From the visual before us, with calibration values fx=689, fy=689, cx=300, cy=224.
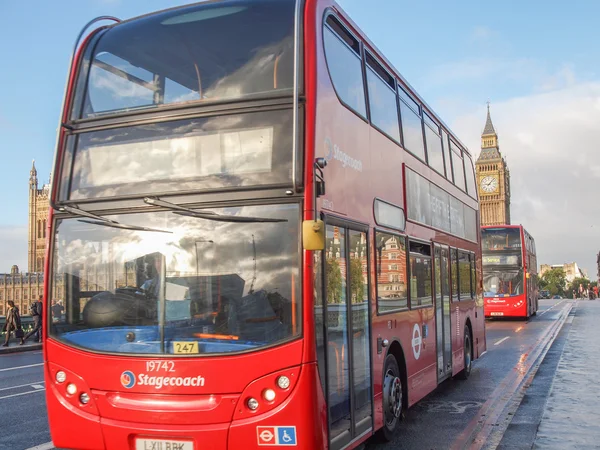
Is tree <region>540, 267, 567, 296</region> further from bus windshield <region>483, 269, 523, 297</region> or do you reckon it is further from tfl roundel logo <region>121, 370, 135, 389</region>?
tfl roundel logo <region>121, 370, 135, 389</region>

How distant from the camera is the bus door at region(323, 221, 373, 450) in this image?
5.14 metres

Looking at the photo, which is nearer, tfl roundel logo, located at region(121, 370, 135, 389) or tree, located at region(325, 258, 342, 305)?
tfl roundel logo, located at region(121, 370, 135, 389)

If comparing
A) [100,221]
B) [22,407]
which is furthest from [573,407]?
[22,407]

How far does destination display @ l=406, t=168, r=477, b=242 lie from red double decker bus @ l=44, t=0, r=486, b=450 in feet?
6.39

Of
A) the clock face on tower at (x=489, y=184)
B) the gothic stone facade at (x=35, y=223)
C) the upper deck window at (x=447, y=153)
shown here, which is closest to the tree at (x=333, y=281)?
the upper deck window at (x=447, y=153)

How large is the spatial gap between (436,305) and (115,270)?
16.8 feet

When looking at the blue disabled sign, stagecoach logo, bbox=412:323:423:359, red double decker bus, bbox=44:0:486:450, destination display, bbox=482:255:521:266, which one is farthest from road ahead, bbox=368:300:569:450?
destination display, bbox=482:255:521:266

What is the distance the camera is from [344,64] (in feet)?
20.2

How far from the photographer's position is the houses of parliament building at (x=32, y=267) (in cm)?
11100

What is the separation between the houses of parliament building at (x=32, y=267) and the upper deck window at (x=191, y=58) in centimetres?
10456

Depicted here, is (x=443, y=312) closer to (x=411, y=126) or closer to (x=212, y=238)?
(x=411, y=126)

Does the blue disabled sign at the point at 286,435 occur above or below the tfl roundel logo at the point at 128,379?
below

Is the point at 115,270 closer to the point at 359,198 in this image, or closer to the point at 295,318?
the point at 295,318

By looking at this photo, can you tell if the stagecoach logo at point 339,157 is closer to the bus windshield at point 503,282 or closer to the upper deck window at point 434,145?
the upper deck window at point 434,145
